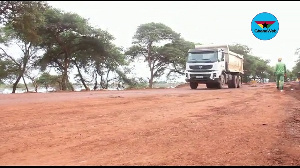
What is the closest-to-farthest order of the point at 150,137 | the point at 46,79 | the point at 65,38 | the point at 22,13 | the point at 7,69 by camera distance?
the point at 150,137 < the point at 22,13 < the point at 65,38 < the point at 7,69 < the point at 46,79

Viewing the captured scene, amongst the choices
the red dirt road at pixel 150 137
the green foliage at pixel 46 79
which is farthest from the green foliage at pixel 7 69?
the red dirt road at pixel 150 137

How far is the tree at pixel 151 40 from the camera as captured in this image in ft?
114

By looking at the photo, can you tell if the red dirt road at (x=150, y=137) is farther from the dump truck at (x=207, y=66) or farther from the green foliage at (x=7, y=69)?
the green foliage at (x=7, y=69)

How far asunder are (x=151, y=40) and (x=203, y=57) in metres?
17.0

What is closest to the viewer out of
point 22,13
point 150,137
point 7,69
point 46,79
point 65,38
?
point 150,137

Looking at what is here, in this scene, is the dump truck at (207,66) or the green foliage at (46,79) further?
the green foliage at (46,79)

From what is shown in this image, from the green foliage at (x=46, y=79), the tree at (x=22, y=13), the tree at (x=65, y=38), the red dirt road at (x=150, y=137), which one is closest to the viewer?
→ the red dirt road at (x=150, y=137)

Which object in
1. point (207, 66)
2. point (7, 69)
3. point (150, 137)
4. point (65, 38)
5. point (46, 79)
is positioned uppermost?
point (65, 38)

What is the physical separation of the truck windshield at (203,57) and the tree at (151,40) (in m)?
15.5

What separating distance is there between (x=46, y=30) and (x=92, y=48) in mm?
4798

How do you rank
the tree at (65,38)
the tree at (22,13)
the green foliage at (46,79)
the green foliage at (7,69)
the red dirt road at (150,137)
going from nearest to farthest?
the red dirt road at (150,137)
the tree at (22,13)
the tree at (65,38)
the green foliage at (7,69)
the green foliage at (46,79)

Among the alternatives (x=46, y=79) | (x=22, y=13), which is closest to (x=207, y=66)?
(x=22, y=13)

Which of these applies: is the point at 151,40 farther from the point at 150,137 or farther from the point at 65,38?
the point at 150,137

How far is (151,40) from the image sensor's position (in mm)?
34812
